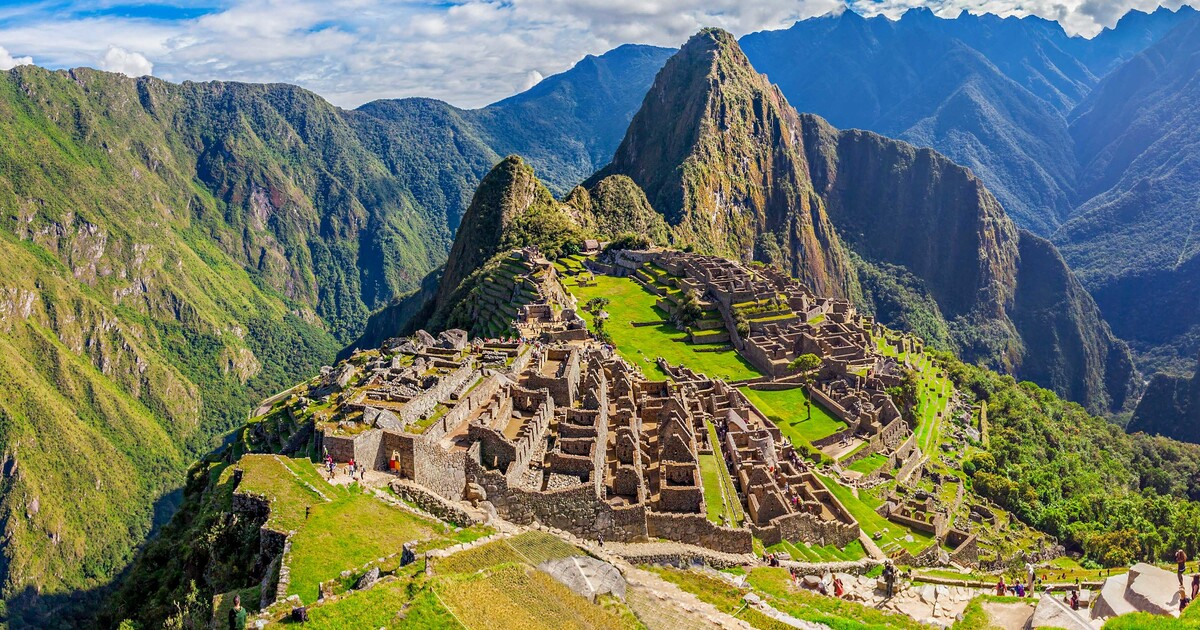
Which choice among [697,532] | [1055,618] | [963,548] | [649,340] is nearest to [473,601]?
[697,532]

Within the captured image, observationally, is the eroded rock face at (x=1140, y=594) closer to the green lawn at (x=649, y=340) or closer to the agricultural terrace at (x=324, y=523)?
the agricultural terrace at (x=324, y=523)

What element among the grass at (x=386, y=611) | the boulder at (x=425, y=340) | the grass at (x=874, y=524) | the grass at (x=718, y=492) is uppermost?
the grass at (x=386, y=611)

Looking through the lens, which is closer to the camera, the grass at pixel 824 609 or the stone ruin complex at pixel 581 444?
the grass at pixel 824 609

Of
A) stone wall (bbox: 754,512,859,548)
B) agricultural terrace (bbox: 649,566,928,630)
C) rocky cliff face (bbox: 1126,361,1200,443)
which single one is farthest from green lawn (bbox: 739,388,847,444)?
rocky cliff face (bbox: 1126,361,1200,443)

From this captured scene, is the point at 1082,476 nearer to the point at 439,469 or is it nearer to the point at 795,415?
the point at 795,415

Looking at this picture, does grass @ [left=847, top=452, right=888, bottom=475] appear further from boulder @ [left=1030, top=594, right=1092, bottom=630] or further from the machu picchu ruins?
boulder @ [left=1030, top=594, right=1092, bottom=630]

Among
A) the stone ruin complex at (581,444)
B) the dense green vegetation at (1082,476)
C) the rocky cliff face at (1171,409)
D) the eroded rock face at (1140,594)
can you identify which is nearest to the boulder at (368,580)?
→ the stone ruin complex at (581,444)
